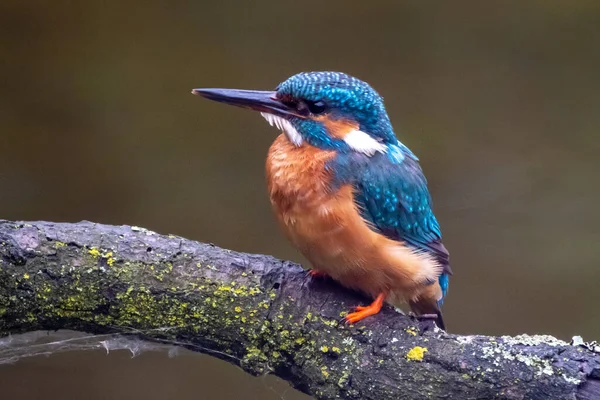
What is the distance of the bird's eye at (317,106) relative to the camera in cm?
151

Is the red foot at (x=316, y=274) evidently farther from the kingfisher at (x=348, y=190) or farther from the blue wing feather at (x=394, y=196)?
the blue wing feather at (x=394, y=196)

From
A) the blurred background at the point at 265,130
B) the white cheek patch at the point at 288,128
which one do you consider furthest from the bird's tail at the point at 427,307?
the blurred background at the point at 265,130

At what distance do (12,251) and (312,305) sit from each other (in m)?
0.63

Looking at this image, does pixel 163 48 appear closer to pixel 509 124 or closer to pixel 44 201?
pixel 44 201

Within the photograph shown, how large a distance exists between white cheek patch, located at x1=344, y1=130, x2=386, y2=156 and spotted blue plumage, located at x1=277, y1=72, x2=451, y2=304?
0.04 ft

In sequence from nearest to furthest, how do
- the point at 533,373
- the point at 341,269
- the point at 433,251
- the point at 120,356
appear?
1. the point at 533,373
2. the point at 341,269
3. the point at 433,251
4. the point at 120,356

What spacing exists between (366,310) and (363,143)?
39 cm

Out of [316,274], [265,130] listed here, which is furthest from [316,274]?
[265,130]

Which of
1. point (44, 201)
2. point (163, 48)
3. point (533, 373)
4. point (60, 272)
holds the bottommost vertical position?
point (44, 201)

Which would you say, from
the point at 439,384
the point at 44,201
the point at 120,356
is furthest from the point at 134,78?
the point at 439,384

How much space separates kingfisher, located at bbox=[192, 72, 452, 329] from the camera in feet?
4.67

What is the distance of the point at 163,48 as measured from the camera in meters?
2.62

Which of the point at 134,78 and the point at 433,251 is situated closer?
the point at 433,251

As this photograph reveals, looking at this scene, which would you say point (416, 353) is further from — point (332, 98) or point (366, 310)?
point (332, 98)
